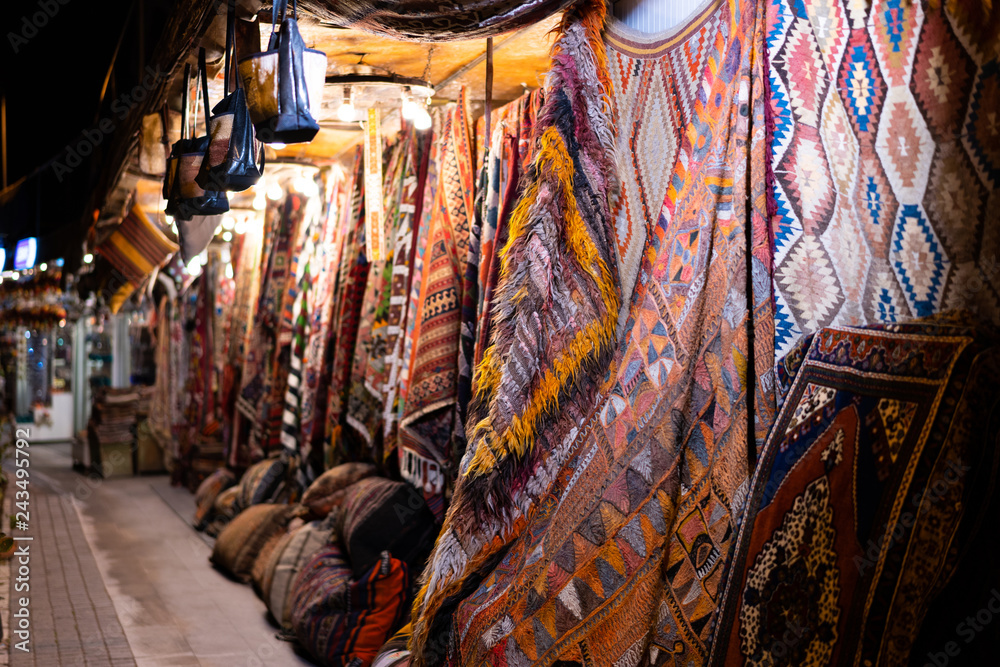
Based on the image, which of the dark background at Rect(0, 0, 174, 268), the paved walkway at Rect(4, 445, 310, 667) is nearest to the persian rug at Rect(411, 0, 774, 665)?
the paved walkway at Rect(4, 445, 310, 667)

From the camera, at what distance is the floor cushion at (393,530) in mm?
3463

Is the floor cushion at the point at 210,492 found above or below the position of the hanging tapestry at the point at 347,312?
below

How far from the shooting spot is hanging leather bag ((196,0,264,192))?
2.33 metres

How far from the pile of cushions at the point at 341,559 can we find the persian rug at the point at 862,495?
1.96 metres

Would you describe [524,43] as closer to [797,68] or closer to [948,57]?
[797,68]

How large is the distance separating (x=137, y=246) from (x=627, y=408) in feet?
16.2

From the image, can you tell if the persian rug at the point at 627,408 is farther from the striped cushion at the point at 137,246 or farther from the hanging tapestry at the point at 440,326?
the striped cushion at the point at 137,246

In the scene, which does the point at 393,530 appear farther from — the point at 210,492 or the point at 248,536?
the point at 210,492

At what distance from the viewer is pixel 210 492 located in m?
6.29

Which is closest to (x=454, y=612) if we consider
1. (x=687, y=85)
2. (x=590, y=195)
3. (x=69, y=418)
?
(x=590, y=195)

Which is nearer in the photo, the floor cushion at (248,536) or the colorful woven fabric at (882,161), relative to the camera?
the colorful woven fabric at (882,161)

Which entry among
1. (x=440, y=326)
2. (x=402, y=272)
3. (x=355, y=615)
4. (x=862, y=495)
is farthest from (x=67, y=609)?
(x=862, y=495)

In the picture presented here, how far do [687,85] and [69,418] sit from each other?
1541cm

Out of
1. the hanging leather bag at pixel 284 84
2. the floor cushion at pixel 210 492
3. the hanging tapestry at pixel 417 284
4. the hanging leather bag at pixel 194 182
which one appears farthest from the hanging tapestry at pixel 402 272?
the floor cushion at pixel 210 492
